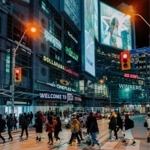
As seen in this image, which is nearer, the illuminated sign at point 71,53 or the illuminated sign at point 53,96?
the illuminated sign at point 53,96

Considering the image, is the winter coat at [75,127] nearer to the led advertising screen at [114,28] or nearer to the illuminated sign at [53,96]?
the illuminated sign at [53,96]

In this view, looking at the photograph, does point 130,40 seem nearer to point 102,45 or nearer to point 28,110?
point 102,45

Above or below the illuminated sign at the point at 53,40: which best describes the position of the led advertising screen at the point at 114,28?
above

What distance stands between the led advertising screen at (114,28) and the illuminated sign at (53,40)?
238 feet

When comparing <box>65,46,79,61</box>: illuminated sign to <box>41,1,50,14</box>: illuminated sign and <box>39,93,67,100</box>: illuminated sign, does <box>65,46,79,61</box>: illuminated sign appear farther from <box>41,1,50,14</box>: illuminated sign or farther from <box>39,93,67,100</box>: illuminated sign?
<box>39,93,67,100</box>: illuminated sign

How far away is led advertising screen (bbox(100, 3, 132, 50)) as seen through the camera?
143375mm

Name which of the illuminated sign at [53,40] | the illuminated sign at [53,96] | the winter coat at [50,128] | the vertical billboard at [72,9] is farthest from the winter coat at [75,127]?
the vertical billboard at [72,9]

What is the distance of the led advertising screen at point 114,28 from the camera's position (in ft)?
470

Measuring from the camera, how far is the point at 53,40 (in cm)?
6569

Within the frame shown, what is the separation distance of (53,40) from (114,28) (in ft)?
286

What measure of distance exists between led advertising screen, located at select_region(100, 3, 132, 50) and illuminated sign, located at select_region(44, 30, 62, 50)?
72531 mm

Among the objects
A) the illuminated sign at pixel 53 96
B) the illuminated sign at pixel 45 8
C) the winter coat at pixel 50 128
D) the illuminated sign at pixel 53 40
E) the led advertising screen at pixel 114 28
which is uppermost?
the led advertising screen at pixel 114 28

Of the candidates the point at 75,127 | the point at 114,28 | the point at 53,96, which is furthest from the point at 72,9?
the point at 75,127

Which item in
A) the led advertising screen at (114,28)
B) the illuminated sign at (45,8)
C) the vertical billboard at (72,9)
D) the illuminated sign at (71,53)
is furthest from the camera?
the led advertising screen at (114,28)
